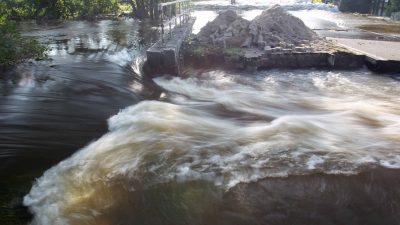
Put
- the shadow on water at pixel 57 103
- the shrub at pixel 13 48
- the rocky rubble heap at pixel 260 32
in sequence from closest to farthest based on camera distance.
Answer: the shadow on water at pixel 57 103 → the shrub at pixel 13 48 → the rocky rubble heap at pixel 260 32

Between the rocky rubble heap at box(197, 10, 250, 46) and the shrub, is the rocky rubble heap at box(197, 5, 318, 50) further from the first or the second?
the shrub

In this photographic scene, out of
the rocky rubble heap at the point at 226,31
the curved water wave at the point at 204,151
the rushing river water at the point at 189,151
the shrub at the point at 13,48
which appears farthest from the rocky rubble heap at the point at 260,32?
the shrub at the point at 13,48

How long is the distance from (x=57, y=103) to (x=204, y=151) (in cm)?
343

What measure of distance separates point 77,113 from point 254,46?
8.06m

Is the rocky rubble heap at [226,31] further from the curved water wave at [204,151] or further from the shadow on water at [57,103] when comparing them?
the curved water wave at [204,151]

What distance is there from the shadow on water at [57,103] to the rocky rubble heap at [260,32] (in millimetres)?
2936

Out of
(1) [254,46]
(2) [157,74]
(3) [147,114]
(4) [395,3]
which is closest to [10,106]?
(3) [147,114]

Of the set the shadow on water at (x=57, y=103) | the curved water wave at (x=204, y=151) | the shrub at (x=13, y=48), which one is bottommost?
the curved water wave at (x=204, y=151)

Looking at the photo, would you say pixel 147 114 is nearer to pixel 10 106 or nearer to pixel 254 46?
pixel 10 106

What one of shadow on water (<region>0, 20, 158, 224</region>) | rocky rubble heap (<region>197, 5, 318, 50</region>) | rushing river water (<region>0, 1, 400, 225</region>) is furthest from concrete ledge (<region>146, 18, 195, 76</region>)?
rocky rubble heap (<region>197, 5, 318, 50</region>)

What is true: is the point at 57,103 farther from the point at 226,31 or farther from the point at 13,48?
the point at 226,31

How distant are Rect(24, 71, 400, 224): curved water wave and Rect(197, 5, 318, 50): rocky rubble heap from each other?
4504mm

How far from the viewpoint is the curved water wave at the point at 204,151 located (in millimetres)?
4289

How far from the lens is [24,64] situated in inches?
395
